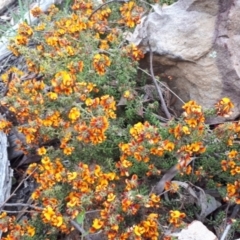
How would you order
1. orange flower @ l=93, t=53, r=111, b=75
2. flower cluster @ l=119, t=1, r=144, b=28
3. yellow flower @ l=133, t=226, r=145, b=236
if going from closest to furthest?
yellow flower @ l=133, t=226, r=145, b=236 < orange flower @ l=93, t=53, r=111, b=75 < flower cluster @ l=119, t=1, r=144, b=28

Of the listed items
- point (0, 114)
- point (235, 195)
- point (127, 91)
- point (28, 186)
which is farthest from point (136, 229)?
point (0, 114)

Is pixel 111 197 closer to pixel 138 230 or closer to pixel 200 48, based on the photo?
pixel 138 230

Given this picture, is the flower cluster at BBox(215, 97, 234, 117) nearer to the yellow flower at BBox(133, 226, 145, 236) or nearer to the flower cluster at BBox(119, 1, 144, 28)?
the yellow flower at BBox(133, 226, 145, 236)

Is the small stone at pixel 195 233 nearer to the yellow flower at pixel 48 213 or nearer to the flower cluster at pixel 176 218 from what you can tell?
the flower cluster at pixel 176 218

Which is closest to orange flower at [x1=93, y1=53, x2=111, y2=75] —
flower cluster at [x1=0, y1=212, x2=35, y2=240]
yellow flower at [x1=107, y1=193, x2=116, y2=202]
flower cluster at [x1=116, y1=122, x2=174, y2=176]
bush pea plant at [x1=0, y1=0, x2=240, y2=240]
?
bush pea plant at [x1=0, y1=0, x2=240, y2=240]

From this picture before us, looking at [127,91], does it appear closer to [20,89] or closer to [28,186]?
[20,89]

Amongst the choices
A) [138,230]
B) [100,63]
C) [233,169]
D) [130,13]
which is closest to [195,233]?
[138,230]
